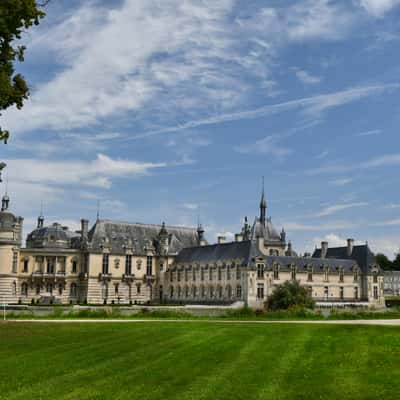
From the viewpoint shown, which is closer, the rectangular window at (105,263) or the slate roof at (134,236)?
the rectangular window at (105,263)

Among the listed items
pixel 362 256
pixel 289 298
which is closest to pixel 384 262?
pixel 362 256

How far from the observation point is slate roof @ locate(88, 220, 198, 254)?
71.7m

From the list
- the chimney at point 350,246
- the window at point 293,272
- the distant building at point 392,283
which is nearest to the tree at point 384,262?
the distant building at point 392,283

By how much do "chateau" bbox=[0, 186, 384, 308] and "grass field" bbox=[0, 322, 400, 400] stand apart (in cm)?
4165

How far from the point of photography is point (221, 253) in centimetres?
6706

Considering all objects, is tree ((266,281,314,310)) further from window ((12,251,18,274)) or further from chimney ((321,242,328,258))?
chimney ((321,242,328,258))

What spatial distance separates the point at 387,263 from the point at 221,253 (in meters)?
81.4

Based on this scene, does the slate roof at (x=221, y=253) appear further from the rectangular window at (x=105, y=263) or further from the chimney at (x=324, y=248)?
the chimney at (x=324, y=248)

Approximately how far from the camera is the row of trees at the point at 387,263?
133 m

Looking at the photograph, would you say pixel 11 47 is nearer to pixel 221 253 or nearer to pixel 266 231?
pixel 221 253

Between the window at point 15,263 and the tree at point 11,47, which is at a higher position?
the tree at point 11,47

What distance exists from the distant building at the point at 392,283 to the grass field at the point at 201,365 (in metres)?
130

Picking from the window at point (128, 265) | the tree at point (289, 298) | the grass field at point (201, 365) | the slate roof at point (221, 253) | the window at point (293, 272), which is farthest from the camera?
the window at point (128, 265)

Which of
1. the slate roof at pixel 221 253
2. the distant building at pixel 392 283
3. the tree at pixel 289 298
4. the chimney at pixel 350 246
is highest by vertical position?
the chimney at pixel 350 246
